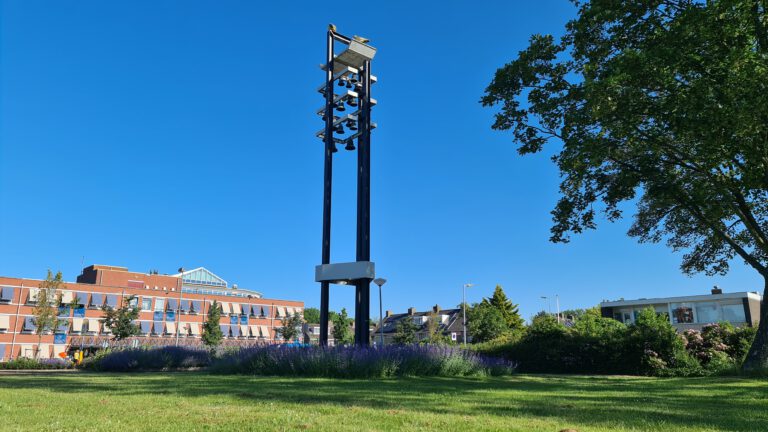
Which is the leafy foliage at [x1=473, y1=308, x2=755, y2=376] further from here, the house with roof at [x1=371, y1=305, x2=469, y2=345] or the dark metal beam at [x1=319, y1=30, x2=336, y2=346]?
the house with roof at [x1=371, y1=305, x2=469, y2=345]

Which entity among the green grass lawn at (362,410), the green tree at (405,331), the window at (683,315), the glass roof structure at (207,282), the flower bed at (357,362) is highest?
the glass roof structure at (207,282)

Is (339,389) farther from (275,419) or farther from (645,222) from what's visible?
(645,222)

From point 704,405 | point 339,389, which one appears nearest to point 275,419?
point 339,389

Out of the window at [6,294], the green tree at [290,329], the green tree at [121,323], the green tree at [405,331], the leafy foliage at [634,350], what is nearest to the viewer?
the leafy foliage at [634,350]

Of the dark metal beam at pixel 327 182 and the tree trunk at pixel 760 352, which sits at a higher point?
the dark metal beam at pixel 327 182

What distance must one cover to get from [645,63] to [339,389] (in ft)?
33.8

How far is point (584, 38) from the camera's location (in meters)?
16.2

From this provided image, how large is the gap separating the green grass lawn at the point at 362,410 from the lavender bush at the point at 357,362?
13.2 ft

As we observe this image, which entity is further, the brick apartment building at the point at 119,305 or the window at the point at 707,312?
the brick apartment building at the point at 119,305

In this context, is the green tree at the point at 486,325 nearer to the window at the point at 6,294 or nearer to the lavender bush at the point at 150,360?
the lavender bush at the point at 150,360

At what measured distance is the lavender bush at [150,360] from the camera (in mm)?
18125

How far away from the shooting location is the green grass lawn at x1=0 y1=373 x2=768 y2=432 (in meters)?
5.00

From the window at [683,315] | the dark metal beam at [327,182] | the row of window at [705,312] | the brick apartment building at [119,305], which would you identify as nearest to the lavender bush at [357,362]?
the dark metal beam at [327,182]

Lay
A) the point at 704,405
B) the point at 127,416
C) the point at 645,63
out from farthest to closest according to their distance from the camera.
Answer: the point at 645,63, the point at 704,405, the point at 127,416
